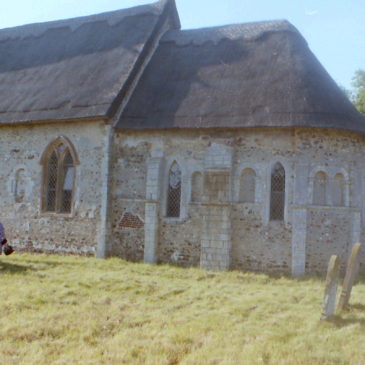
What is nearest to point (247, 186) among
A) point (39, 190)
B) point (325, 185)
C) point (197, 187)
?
point (197, 187)

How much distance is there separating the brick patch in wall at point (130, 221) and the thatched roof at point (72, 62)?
3.17 metres

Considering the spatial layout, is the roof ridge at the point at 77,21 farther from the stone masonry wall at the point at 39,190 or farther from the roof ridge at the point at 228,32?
the stone masonry wall at the point at 39,190

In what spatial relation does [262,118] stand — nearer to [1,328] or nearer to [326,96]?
[326,96]

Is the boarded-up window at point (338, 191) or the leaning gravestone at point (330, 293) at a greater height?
the boarded-up window at point (338, 191)

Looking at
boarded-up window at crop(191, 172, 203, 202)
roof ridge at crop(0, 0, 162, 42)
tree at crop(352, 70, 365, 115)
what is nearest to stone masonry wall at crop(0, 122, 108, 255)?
boarded-up window at crop(191, 172, 203, 202)

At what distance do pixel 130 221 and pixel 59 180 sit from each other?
118 inches

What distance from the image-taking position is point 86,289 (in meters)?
10.2

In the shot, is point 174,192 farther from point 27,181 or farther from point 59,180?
point 27,181

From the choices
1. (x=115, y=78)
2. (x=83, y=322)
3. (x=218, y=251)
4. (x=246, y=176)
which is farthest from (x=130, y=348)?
(x=115, y=78)

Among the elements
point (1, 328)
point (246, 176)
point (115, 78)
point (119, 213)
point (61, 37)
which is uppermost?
point (61, 37)

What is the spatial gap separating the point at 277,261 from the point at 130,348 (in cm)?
762

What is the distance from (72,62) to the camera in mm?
17953

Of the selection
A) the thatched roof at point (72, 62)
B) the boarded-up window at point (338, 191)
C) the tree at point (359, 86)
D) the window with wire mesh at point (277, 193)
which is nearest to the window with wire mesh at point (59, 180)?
the thatched roof at point (72, 62)

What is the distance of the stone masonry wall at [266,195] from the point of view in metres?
13.5
